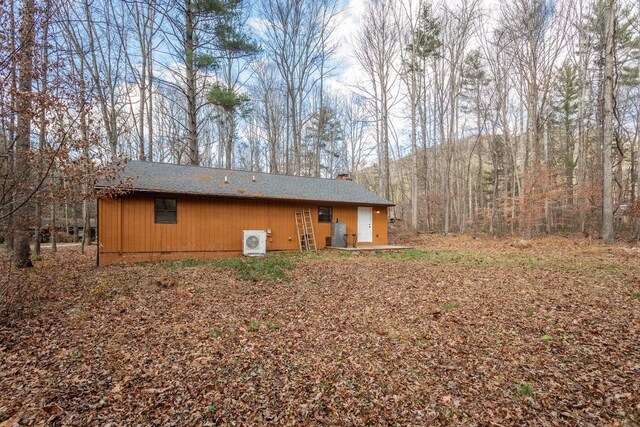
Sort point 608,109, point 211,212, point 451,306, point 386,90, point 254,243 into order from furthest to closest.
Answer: point 386,90, point 608,109, point 254,243, point 211,212, point 451,306

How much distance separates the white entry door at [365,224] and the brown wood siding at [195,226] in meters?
1.33

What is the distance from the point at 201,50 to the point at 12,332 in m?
13.6

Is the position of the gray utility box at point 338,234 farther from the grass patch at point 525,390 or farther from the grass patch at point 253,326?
the grass patch at point 525,390

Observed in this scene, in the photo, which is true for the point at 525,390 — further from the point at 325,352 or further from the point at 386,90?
the point at 386,90

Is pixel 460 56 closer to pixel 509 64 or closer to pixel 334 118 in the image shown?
pixel 509 64

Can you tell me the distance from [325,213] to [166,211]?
6503 millimetres

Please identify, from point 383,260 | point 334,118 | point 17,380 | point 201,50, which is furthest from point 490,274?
point 334,118

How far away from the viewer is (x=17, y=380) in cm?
305

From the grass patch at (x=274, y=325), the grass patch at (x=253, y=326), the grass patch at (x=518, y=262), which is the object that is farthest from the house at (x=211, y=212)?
the grass patch at (x=274, y=325)

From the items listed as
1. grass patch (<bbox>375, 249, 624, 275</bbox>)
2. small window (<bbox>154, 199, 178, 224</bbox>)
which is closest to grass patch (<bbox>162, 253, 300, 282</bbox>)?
small window (<bbox>154, 199, 178, 224</bbox>)

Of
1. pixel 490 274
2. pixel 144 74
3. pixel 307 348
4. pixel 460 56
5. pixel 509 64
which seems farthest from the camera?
pixel 460 56

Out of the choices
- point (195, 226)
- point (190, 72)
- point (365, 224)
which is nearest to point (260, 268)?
point (195, 226)

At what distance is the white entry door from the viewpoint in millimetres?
14734

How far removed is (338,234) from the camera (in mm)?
13703
